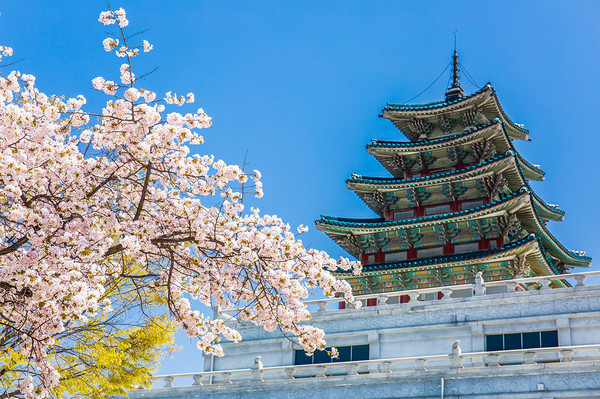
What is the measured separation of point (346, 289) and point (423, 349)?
46.0 ft

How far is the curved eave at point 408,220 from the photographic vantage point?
31.8m

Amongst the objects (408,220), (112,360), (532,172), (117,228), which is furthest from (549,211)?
(117,228)

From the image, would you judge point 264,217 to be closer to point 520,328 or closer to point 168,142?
point 168,142

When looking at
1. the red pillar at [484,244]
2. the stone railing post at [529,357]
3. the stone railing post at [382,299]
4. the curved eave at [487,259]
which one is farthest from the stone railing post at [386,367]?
the red pillar at [484,244]

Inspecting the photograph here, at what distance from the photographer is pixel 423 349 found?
90.2 ft

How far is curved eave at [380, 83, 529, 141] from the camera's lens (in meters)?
36.9

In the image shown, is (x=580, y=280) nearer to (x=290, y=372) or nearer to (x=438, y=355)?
(x=438, y=355)

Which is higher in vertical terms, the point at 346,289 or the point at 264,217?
the point at 264,217

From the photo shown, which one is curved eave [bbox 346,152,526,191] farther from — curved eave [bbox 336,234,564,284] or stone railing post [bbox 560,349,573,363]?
stone railing post [bbox 560,349,573,363]

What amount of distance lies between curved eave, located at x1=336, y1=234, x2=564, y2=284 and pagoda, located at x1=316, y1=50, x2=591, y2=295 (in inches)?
1.8

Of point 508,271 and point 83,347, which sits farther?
point 508,271

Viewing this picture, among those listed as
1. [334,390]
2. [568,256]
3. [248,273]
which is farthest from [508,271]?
[248,273]

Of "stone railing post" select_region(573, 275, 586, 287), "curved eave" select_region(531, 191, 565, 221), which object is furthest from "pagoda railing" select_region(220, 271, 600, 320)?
"curved eave" select_region(531, 191, 565, 221)

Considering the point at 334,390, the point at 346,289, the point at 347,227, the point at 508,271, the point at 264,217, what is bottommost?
the point at 334,390
